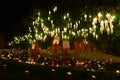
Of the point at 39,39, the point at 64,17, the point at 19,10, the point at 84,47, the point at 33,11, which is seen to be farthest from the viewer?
the point at 19,10

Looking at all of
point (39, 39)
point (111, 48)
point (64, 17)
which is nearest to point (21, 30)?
point (39, 39)

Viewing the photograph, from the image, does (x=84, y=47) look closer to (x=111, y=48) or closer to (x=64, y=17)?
(x=111, y=48)

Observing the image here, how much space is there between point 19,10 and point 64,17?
29.6 ft

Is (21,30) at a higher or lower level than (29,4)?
lower

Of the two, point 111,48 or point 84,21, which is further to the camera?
point 84,21

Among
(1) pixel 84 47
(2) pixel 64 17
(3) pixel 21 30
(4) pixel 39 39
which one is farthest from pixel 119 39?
(3) pixel 21 30

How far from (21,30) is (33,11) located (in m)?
2.77

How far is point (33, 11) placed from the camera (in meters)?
30.2

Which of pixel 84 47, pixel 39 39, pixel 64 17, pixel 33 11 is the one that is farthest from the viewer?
pixel 33 11

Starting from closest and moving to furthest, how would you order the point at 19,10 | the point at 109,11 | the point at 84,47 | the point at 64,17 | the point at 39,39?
the point at 109,11 < the point at 84,47 < the point at 64,17 < the point at 39,39 < the point at 19,10

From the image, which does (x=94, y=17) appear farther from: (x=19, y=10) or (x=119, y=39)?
(x=19, y=10)

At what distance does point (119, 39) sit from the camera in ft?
66.7

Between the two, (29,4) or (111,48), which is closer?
(111,48)

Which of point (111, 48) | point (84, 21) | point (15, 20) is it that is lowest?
point (111, 48)
